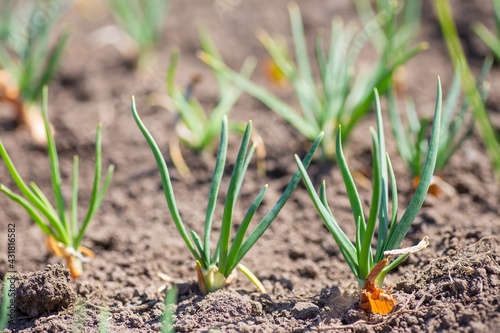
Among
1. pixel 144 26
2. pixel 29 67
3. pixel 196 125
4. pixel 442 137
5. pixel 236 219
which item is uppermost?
pixel 144 26

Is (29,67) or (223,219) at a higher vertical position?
(29,67)

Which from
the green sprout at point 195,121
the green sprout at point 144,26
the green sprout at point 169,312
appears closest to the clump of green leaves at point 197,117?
the green sprout at point 195,121

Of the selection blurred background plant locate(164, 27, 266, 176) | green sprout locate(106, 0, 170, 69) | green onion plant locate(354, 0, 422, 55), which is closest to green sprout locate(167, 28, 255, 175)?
blurred background plant locate(164, 27, 266, 176)

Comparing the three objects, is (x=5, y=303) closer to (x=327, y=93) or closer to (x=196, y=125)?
(x=196, y=125)

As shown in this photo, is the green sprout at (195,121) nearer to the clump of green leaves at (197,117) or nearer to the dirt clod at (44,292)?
the clump of green leaves at (197,117)

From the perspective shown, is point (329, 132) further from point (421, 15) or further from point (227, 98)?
point (421, 15)

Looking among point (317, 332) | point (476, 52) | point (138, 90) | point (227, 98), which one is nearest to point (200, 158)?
point (227, 98)

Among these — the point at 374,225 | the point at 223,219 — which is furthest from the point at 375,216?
the point at 223,219

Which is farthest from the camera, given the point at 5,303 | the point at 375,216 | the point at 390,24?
the point at 390,24
